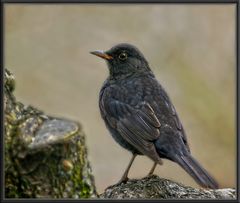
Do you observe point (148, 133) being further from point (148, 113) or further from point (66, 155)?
point (66, 155)

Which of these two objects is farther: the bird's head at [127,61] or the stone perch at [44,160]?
the bird's head at [127,61]

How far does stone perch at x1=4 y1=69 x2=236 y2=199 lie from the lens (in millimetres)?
5680

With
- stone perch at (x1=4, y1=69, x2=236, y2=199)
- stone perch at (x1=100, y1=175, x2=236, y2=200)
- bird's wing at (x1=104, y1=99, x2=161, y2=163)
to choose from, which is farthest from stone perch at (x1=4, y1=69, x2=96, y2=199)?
bird's wing at (x1=104, y1=99, x2=161, y2=163)

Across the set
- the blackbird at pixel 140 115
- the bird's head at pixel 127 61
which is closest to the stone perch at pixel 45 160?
the blackbird at pixel 140 115

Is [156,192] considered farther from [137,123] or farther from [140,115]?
[140,115]

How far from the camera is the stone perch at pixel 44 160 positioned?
5676 millimetres

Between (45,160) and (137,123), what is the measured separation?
1526mm

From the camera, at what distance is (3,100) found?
5.96 m

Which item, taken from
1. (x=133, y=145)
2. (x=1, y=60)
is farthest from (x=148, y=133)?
(x=1, y=60)

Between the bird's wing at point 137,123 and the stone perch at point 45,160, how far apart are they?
52 centimetres

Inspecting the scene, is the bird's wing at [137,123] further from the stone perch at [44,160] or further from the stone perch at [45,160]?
the stone perch at [44,160]

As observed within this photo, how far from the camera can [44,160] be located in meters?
5.66

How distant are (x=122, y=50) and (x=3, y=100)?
2378 mm

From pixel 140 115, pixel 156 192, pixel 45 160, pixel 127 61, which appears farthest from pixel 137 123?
pixel 45 160
